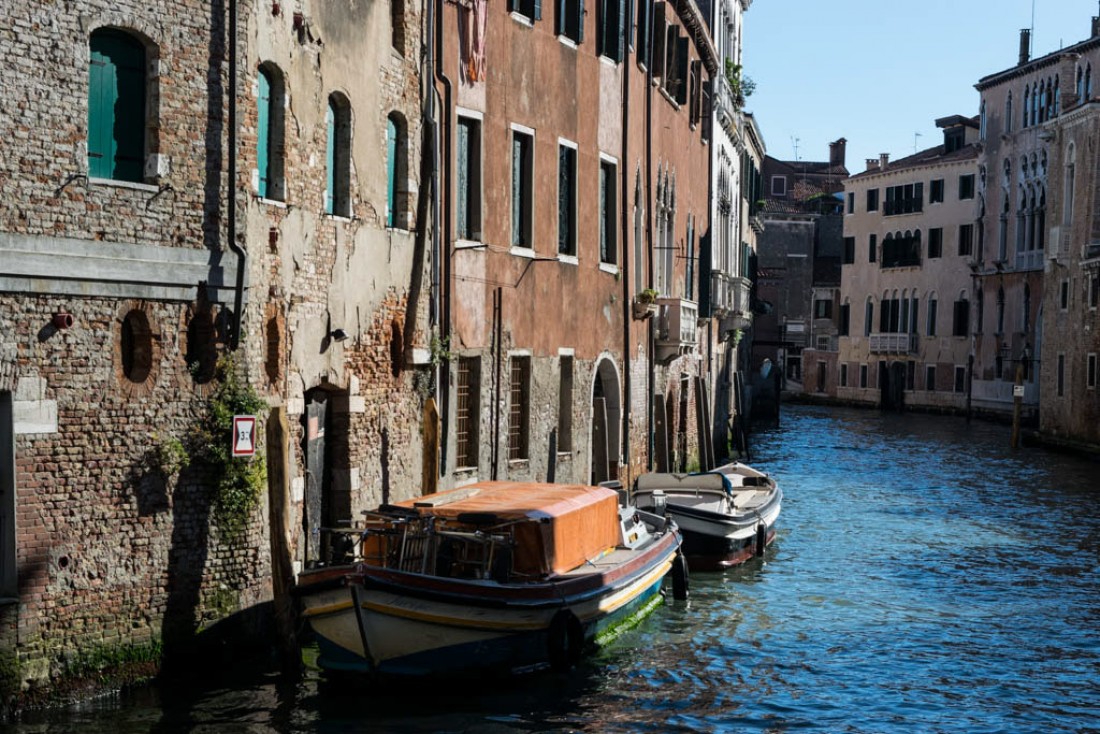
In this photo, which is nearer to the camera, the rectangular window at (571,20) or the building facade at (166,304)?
the building facade at (166,304)

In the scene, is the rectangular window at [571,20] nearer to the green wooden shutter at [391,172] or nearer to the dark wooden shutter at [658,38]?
the green wooden shutter at [391,172]

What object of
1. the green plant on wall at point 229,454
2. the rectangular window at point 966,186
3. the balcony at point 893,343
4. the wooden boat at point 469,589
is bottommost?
the wooden boat at point 469,589

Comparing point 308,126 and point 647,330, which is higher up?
point 308,126

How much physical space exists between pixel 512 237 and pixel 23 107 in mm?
8120

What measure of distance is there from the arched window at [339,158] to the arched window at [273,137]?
3.68ft

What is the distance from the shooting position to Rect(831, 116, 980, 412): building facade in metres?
58.8

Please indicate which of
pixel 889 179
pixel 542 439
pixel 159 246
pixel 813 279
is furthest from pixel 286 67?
pixel 813 279

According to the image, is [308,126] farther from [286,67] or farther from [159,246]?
[159,246]

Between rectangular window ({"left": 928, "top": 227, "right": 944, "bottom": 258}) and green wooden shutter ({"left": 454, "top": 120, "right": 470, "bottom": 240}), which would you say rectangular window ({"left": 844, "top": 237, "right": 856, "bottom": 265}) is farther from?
green wooden shutter ({"left": 454, "top": 120, "right": 470, "bottom": 240})

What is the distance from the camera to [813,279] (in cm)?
7056

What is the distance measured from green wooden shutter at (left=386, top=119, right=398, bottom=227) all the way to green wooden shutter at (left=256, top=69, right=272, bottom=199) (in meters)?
2.37

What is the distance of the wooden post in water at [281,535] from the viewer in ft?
39.1

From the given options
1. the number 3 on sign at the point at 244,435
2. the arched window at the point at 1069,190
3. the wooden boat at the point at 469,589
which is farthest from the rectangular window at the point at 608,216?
the arched window at the point at 1069,190

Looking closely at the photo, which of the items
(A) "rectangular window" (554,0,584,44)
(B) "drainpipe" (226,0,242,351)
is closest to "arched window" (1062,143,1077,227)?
(A) "rectangular window" (554,0,584,44)
